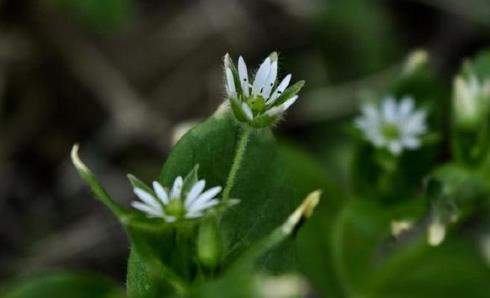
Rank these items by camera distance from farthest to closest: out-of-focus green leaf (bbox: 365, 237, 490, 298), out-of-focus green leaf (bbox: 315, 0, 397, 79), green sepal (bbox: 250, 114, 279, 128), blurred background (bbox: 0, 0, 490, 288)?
1. out-of-focus green leaf (bbox: 315, 0, 397, 79)
2. blurred background (bbox: 0, 0, 490, 288)
3. out-of-focus green leaf (bbox: 365, 237, 490, 298)
4. green sepal (bbox: 250, 114, 279, 128)

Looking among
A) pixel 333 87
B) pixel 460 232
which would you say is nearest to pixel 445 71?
pixel 333 87

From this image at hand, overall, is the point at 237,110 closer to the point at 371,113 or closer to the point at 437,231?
the point at 437,231

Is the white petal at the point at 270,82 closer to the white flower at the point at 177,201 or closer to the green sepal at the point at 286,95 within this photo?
Result: the green sepal at the point at 286,95

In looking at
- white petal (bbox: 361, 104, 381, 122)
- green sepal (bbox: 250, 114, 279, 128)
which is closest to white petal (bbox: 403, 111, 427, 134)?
white petal (bbox: 361, 104, 381, 122)

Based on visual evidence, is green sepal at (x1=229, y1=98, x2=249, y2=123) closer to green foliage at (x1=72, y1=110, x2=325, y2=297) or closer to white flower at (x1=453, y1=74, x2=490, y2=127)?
green foliage at (x1=72, y1=110, x2=325, y2=297)

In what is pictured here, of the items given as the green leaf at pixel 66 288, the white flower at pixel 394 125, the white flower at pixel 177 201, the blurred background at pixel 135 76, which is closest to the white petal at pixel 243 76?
the white flower at pixel 177 201

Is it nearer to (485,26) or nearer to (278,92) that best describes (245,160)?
(278,92)
